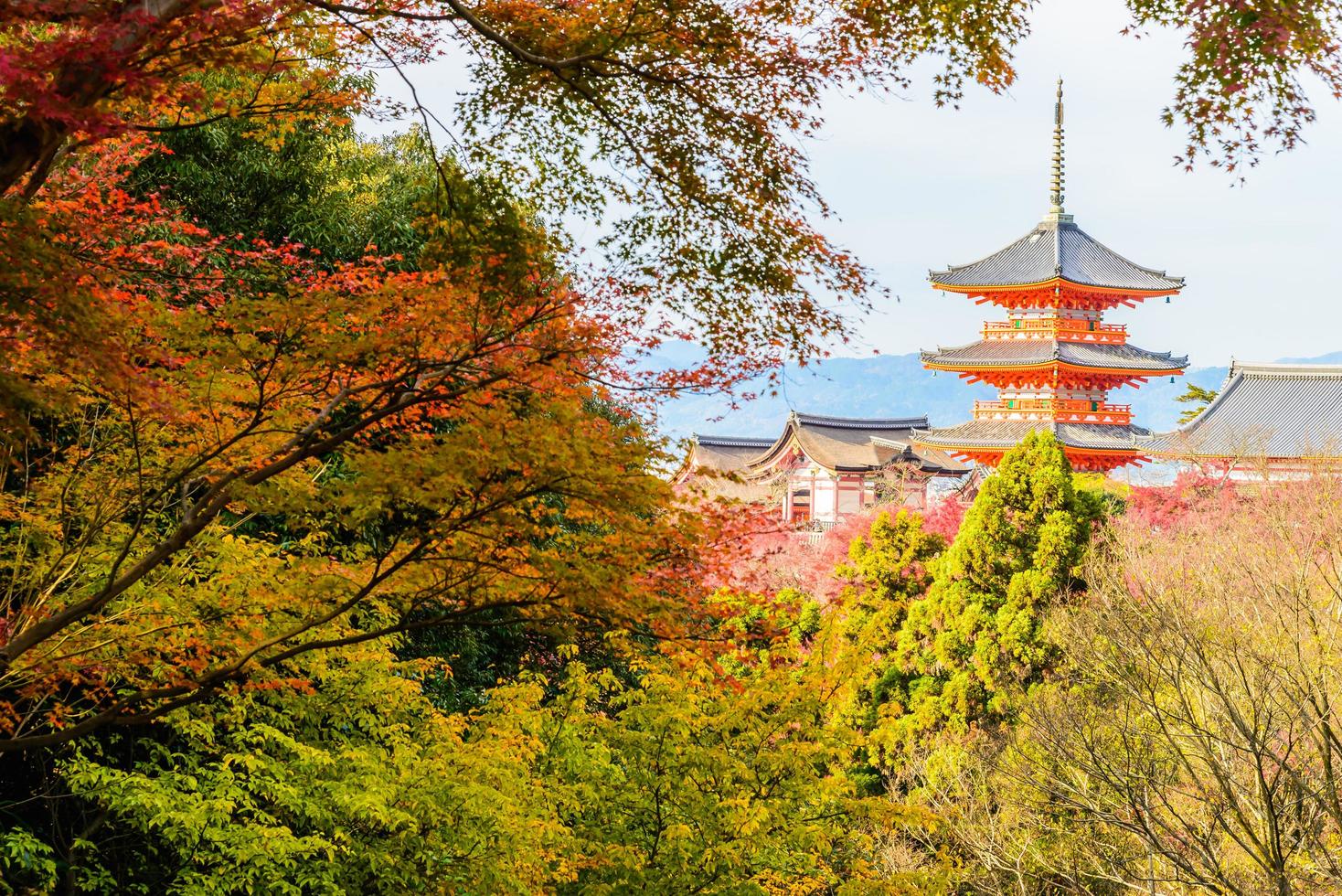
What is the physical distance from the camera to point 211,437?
17.2 feet

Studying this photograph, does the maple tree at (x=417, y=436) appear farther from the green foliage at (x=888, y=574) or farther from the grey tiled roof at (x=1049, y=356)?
the grey tiled roof at (x=1049, y=356)

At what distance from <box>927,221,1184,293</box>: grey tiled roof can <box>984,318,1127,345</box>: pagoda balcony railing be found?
984mm

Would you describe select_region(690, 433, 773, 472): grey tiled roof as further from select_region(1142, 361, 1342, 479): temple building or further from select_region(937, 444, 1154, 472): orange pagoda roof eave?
select_region(1142, 361, 1342, 479): temple building

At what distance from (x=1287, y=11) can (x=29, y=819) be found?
7679mm

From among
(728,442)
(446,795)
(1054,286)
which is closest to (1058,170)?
(1054,286)

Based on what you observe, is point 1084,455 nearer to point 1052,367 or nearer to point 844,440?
point 1052,367

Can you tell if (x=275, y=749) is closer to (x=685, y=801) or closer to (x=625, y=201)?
(x=685, y=801)

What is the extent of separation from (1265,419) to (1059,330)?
15.8 feet

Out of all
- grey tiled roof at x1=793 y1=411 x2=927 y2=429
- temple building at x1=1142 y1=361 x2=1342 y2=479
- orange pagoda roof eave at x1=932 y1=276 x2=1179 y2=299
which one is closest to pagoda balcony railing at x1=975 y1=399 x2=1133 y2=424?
temple building at x1=1142 y1=361 x2=1342 y2=479

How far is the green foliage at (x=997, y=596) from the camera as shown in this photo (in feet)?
46.2

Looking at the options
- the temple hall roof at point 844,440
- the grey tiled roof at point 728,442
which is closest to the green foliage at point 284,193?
the temple hall roof at point 844,440

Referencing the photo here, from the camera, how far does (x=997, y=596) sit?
47.5 ft

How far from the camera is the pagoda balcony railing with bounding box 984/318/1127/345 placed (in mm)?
29266

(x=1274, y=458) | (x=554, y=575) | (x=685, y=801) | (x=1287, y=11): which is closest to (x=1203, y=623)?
(x=685, y=801)
